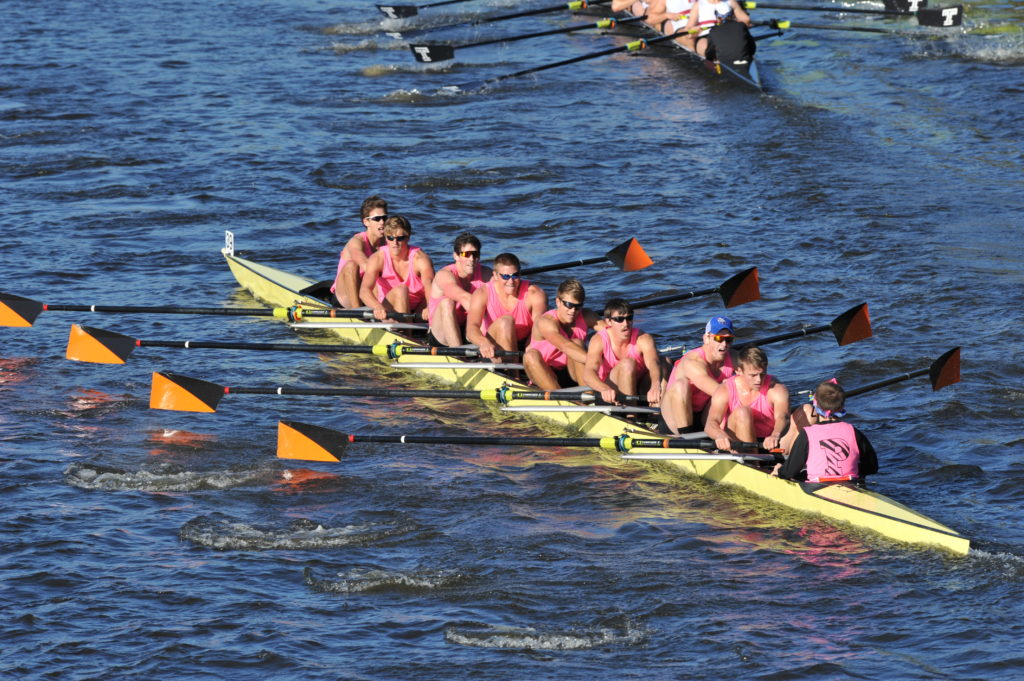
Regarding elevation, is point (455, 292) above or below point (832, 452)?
above

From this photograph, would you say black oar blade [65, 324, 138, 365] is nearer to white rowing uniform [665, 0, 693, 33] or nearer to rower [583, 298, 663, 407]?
rower [583, 298, 663, 407]

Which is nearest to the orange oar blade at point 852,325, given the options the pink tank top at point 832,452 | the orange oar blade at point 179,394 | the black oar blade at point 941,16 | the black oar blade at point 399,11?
the pink tank top at point 832,452

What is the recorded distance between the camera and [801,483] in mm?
10719

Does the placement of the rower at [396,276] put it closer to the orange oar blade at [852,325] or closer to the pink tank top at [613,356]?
the pink tank top at [613,356]

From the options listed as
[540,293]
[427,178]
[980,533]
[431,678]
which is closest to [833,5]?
[427,178]

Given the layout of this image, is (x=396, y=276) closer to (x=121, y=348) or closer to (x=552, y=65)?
(x=121, y=348)

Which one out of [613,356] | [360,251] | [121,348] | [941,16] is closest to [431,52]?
[941,16]

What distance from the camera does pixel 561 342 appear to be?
41.3 ft

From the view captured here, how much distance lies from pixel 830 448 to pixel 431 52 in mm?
16787

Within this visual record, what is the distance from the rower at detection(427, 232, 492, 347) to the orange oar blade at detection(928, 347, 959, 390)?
14.3 feet

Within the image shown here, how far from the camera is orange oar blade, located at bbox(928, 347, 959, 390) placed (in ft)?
40.0

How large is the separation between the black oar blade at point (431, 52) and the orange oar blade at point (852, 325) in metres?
13.7

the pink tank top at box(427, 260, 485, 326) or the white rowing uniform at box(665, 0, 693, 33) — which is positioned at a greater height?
the white rowing uniform at box(665, 0, 693, 33)

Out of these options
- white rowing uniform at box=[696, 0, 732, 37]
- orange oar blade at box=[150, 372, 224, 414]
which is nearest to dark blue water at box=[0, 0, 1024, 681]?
orange oar blade at box=[150, 372, 224, 414]
